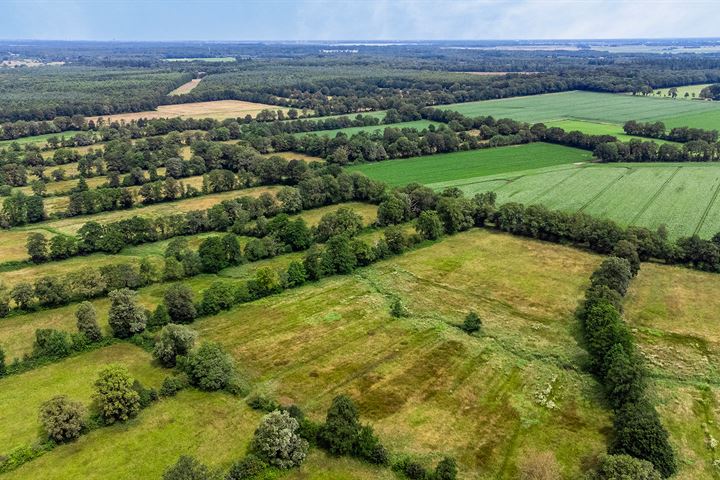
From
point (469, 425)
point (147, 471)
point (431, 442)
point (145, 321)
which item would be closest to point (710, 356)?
point (469, 425)

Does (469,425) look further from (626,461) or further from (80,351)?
(80,351)

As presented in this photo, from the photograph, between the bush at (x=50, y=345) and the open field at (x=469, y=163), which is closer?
the bush at (x=50, y=345)

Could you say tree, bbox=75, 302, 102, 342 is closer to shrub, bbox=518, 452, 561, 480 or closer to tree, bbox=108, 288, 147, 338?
tree, bbox=108, 288, 147, 338

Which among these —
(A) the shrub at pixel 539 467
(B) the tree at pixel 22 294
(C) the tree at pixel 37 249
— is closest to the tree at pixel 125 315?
(B) the tree at pixel 22 294

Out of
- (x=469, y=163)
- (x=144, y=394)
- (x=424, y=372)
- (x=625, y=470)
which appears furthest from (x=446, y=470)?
(x=469, y=163)

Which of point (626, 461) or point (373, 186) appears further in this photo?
point (373, 186)

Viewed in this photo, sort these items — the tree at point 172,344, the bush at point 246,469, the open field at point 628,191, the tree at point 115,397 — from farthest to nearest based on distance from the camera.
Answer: the open field at point 628,191
the tree at point 172,344
the tree at point 115,397
the bush at point 246,469

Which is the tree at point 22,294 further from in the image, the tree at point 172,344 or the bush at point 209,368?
the bush at point 209,368
